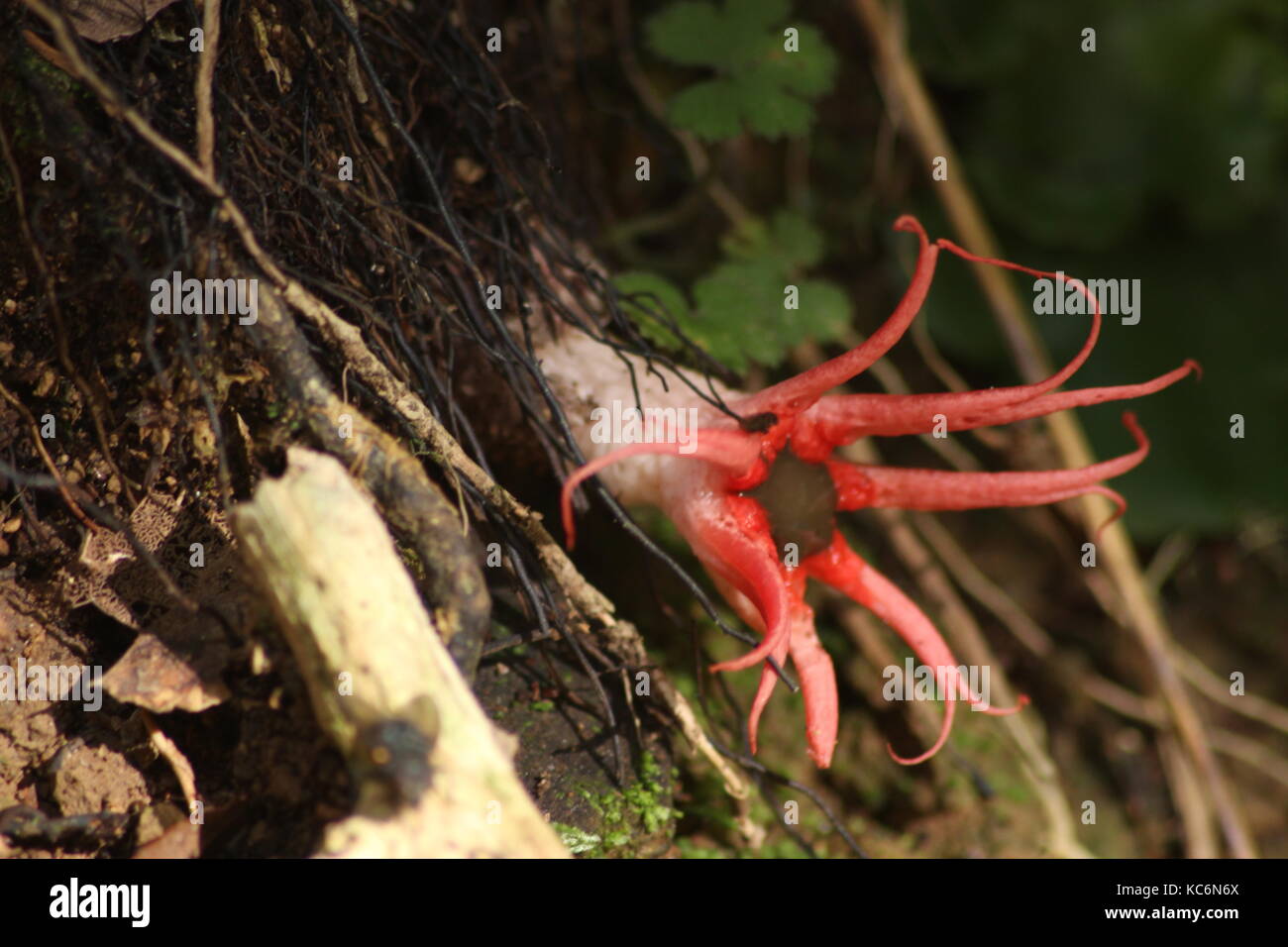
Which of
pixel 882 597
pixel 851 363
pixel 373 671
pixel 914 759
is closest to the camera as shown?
pixel 373 671

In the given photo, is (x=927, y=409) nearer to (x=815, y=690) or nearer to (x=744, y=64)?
(x=815, y=690)

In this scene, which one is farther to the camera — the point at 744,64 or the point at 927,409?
the point at 744,64

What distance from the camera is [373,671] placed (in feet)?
3.74

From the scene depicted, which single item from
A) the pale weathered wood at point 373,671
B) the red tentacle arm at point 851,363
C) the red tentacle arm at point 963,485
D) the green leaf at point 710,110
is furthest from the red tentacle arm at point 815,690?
the green leaf at point 710,110

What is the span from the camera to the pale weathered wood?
112 cm

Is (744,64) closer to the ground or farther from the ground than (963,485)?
farther from the ground

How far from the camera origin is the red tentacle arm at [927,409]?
1.59 metres

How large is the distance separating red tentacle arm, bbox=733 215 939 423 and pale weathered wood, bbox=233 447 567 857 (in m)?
0.72

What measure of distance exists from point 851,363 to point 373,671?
86 cm

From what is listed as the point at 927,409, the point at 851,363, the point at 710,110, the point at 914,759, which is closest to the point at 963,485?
the point at 927,409

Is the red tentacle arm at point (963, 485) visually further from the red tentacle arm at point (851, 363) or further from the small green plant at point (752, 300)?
the small green plant at point (752, 300)

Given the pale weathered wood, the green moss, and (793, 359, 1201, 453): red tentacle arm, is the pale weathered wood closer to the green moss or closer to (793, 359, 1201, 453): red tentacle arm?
the green moss

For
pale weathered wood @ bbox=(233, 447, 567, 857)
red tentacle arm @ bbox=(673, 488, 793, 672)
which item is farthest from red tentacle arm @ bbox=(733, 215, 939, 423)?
pale weathered wood @ bbox=(233, 447, 567, 857)
